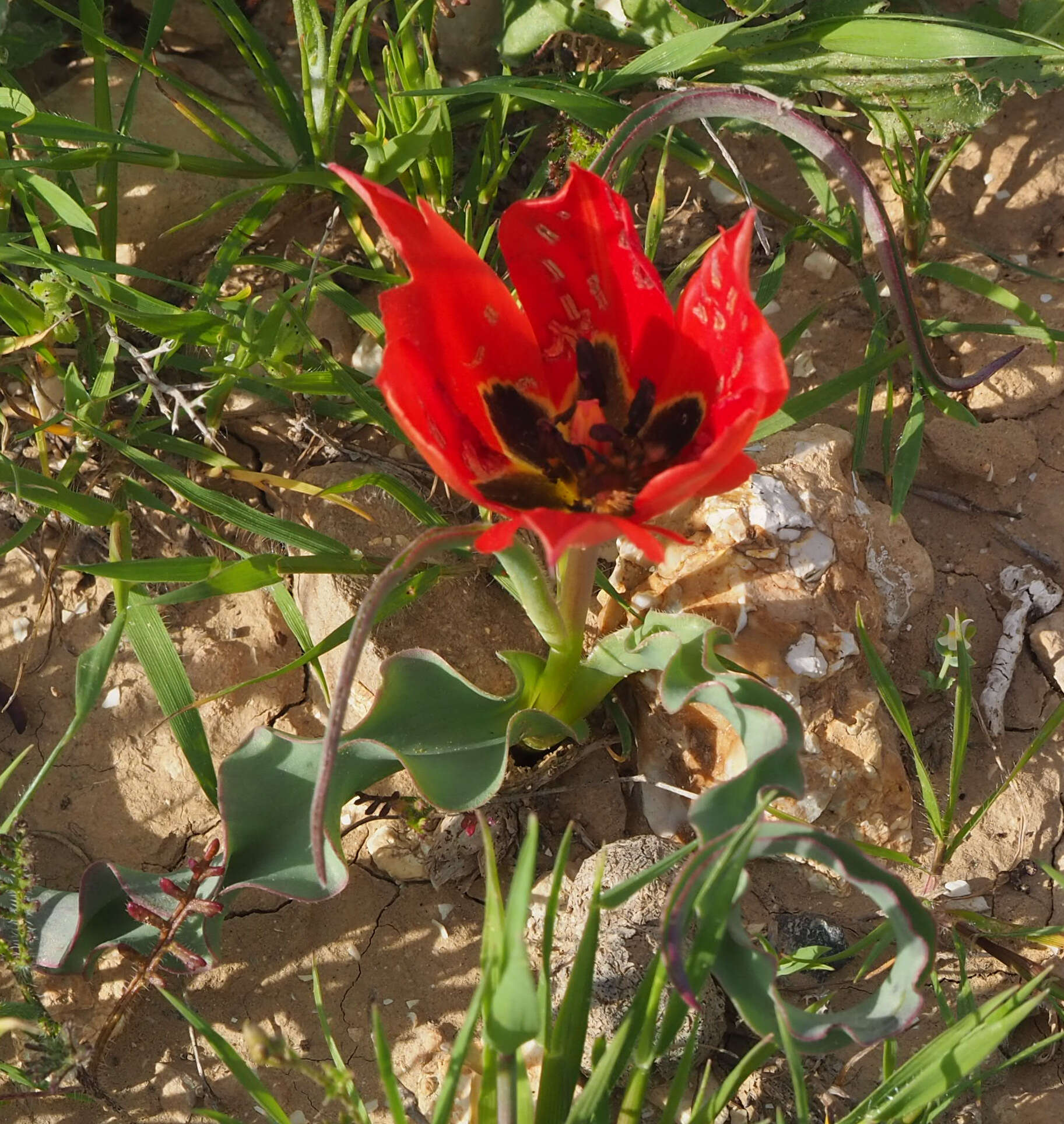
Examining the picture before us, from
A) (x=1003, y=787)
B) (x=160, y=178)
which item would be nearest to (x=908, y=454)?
(x=1003, y=787)

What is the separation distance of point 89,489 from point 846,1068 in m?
1.85

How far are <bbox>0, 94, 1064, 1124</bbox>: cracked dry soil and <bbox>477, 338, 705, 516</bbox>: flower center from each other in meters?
0.61

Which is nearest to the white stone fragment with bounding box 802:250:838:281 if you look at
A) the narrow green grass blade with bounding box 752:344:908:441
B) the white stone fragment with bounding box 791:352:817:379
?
the white stone fragment with bounding box 791:352:817:379

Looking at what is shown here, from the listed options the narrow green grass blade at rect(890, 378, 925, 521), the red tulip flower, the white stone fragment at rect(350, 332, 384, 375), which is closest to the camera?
the red tulip flower

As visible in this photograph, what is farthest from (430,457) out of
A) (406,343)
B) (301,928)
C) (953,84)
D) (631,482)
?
(953,84)

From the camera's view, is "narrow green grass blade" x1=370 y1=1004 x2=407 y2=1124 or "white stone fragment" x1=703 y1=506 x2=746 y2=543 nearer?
"narrow green grass blade" x1=370 y1=1004 x2=407 y2=1124

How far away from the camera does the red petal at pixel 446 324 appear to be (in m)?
1.46

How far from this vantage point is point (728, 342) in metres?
1.58

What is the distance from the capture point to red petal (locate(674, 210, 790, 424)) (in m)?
1.39

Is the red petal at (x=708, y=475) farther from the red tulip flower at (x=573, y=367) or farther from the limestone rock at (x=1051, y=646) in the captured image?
the limestone rock at (x=1051, y=646)

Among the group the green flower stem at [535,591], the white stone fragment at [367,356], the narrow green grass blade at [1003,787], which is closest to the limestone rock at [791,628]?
the narrow green grass blade at [1003,787]

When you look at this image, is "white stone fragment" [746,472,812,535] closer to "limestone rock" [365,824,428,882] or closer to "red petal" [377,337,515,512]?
"red petal" [377,337,515,512]

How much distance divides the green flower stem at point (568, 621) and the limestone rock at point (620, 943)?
289 millimetres

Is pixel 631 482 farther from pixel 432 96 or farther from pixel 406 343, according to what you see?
pixel 432 96
